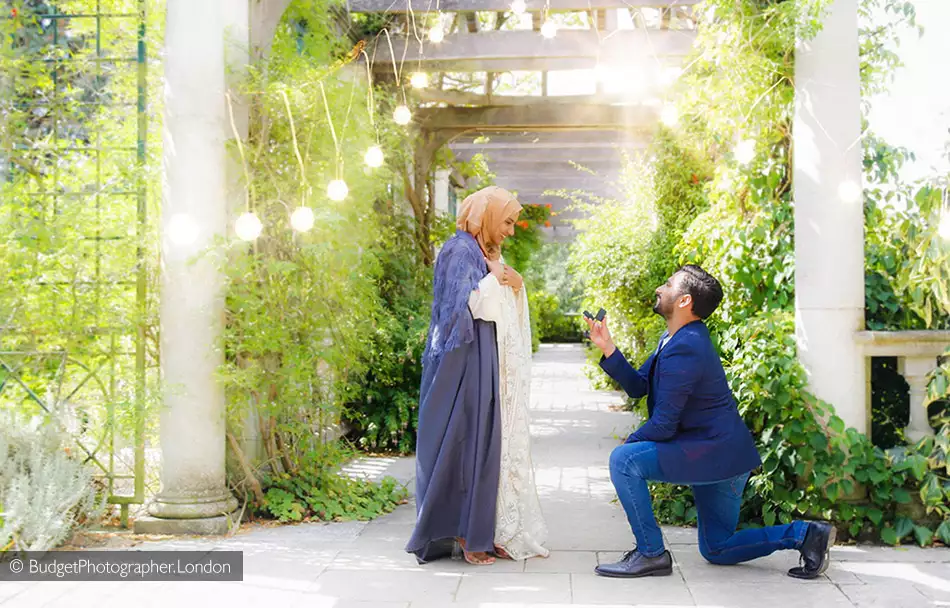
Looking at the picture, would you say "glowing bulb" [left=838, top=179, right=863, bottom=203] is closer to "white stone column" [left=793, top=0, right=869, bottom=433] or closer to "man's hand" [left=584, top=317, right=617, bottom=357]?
"white stone column" [left=793, top=0, right=869, bottom=433]

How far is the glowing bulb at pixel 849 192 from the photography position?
440cm

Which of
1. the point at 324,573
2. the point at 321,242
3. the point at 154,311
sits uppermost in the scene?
the point at 321,242

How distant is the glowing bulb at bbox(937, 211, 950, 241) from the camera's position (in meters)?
3.70

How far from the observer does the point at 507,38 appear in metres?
7.73

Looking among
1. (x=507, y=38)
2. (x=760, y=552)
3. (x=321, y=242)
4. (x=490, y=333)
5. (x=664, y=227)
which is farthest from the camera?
(x=664, y=227)

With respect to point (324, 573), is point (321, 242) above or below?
above

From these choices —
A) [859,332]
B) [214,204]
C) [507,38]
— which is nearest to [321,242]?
[214,204]

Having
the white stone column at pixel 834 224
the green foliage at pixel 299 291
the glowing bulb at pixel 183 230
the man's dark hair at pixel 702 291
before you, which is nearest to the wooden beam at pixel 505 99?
→ the green foliage at pixel 299 291

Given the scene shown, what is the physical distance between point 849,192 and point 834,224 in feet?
0.55

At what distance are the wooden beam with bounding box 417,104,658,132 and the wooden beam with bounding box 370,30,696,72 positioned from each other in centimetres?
138

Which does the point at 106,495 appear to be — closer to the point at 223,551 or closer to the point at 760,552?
the point at 223,551

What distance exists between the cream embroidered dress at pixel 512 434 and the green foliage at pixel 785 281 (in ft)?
3.39

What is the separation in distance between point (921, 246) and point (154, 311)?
3677mm

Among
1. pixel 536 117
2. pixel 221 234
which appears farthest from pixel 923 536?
pixel 536 117
